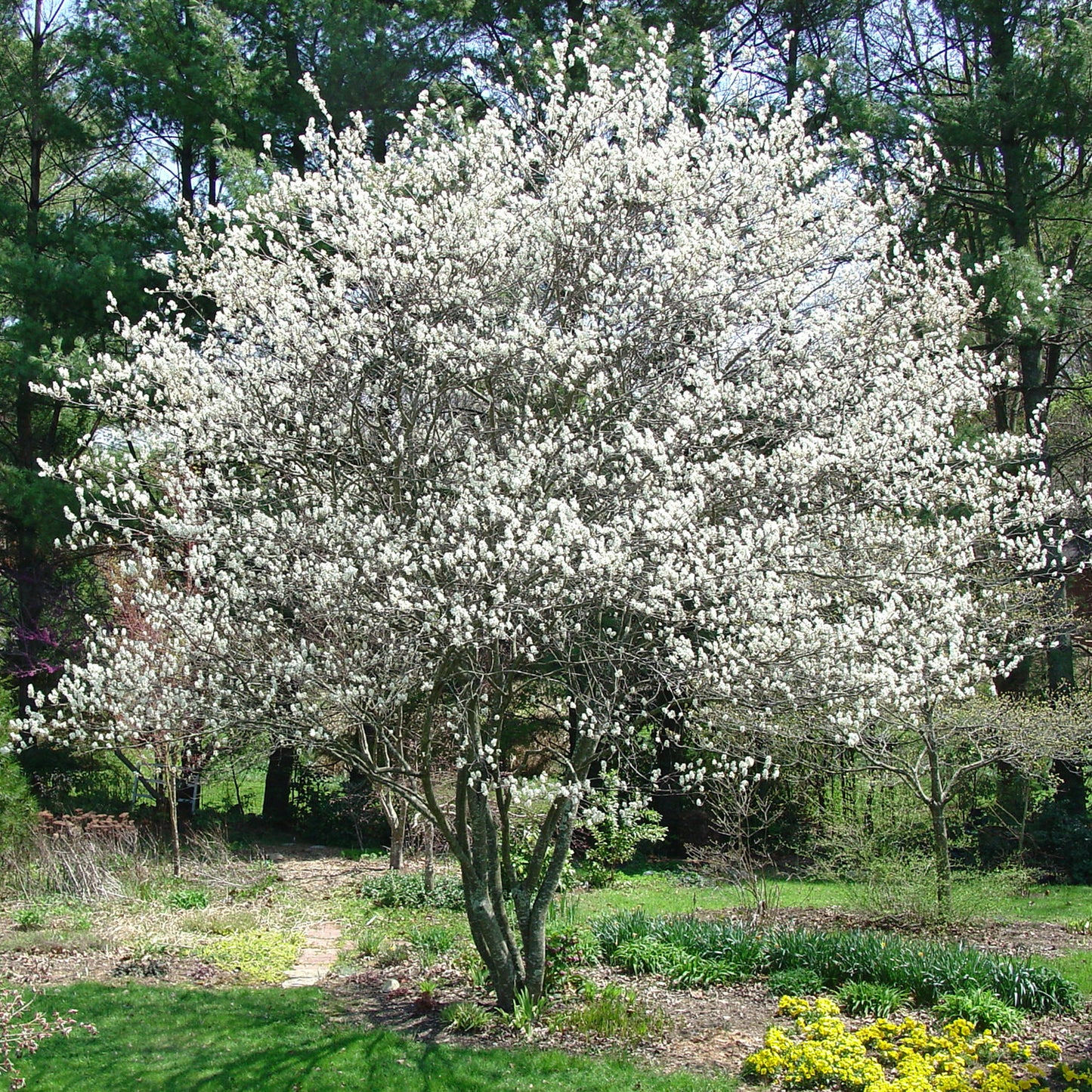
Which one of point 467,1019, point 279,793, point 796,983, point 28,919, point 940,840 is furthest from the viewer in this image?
point 279,793

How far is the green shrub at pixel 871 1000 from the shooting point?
5.96 m

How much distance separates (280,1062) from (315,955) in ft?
8.60

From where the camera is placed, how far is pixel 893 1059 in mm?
5234

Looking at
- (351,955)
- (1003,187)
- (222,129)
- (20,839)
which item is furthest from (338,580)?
(1003,187)

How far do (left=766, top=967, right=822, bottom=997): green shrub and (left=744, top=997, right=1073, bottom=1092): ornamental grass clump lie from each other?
2.40ft

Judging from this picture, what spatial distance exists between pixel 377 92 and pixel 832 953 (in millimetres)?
11246

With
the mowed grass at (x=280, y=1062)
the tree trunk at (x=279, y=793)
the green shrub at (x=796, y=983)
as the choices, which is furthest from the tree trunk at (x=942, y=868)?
the tree trunk at (x=279, y=793)

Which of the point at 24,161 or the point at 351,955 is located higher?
the point at 24,161

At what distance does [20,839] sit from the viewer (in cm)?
977

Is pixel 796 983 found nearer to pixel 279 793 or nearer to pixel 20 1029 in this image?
pixel 20 1029

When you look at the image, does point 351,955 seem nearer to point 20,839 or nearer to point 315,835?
point 20,839

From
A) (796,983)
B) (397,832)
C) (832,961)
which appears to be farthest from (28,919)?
(832,961)

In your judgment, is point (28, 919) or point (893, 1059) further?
point (28, 919)

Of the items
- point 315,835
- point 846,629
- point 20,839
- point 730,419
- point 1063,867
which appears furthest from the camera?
point 315,835
